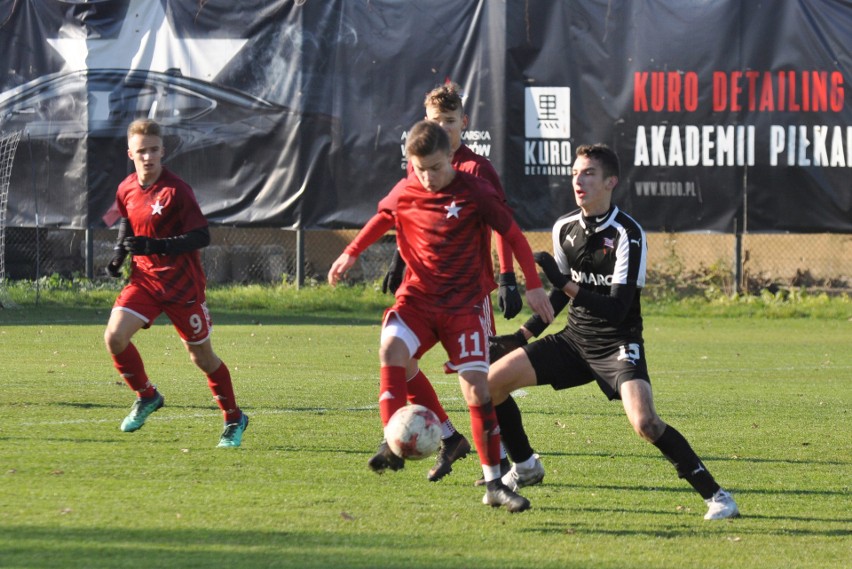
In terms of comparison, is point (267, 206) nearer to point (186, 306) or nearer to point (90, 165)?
point (90, 165)

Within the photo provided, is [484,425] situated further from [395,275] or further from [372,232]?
[395,275]

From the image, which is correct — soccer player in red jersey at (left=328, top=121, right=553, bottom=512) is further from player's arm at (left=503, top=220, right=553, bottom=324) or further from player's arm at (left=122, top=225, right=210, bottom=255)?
player's arm at (left=122, top=225, right=210, bottom=255)

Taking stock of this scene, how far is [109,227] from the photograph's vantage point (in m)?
18.4

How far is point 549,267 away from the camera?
584 centimetres

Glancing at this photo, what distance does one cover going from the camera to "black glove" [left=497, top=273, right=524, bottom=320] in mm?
6043

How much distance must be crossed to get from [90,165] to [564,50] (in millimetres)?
7366

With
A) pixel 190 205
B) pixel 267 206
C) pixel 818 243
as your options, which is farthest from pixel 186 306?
pixel 818 243

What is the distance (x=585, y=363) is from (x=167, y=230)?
9.75ft

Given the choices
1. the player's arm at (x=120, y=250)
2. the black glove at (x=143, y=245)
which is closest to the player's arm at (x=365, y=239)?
the black glove at (x=143, y=245)

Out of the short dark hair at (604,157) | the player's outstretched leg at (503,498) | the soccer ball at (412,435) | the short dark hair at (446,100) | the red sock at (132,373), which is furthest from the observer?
the red sock at (132,373)

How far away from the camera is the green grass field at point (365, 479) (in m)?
5.03

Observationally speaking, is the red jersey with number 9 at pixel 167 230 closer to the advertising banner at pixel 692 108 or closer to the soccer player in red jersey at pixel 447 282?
the soccer player in red jersey at pixel 447 282

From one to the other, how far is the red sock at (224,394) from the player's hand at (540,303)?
2427mm

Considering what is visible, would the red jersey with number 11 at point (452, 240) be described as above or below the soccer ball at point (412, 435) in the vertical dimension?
above
